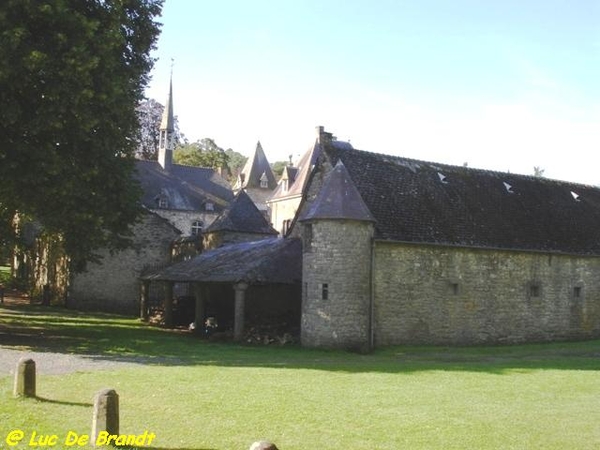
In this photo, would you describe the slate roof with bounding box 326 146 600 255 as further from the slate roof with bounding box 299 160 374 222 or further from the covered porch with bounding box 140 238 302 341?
the covered porch with bounding box 140 238 302 341

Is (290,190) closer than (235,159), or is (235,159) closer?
(290,190)

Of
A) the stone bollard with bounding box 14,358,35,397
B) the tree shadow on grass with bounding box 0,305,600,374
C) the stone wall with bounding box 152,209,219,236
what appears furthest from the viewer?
the stone wall with bounding box 152,209,219,236

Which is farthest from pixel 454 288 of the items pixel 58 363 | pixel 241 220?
pixel 241 220

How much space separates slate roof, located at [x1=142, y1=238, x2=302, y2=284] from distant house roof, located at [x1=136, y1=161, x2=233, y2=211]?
23.5 meters

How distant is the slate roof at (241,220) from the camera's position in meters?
34.7

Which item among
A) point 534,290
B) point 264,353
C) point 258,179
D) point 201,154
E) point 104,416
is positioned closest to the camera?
point 104,416

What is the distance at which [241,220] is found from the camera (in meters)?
35.4

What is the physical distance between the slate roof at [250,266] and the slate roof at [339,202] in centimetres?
228

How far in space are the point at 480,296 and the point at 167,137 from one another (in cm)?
3890

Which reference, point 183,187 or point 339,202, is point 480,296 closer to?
point 339,202

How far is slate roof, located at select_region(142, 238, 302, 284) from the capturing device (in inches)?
890

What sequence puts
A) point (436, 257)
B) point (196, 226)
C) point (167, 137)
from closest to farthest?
point (436, 257)
point (196, 226)
point (167, 137)

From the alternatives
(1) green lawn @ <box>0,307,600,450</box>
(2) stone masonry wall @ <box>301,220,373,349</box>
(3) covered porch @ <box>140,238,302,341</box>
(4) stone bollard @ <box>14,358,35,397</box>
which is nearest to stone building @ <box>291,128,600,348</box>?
(2) stone masonry wall @ <box>301,220,373,349</box>

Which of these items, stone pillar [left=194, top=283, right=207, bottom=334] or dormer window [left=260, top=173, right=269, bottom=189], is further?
dormer window [left=260, top=173, right=269, bottom=189]
